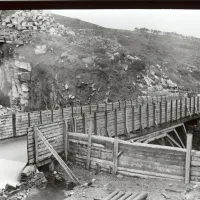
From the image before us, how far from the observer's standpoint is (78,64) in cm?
3341

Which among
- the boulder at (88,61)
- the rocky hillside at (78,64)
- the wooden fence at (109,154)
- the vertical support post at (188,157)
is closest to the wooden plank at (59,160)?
the wooden fence at (109,154)

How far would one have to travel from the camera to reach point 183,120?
78.0 ft

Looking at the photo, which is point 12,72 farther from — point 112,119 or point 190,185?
point 190,185

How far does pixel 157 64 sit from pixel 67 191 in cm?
3305

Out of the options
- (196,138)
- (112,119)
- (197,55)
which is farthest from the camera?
(197,55)

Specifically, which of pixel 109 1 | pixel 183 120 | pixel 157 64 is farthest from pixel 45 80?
pixel 109 1

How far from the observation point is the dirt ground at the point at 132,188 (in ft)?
30.3

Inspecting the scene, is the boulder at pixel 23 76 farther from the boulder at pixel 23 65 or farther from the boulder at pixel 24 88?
the boulder at pixel 23 65

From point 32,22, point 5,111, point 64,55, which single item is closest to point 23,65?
point 64,55

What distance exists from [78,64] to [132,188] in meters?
24.5

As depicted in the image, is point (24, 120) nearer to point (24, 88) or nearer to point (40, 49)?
point (24, 88)

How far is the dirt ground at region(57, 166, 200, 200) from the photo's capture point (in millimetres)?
9227

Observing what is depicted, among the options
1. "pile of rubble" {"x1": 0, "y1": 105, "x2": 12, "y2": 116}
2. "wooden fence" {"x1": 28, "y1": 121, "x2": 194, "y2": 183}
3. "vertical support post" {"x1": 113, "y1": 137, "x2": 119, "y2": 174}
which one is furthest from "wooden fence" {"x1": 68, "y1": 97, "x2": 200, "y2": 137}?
"pile of rubble" {"x1": 0, "y1": 105, "x2": 12, "y2": 116}

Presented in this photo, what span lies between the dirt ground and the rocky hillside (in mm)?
18947
